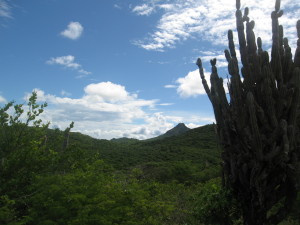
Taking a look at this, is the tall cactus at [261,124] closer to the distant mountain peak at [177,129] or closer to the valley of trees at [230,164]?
the valley of trees at [230,164]

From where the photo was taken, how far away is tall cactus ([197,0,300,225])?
21.6ft

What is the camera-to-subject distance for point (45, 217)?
21.6 ft

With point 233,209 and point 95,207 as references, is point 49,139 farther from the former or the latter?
point 233,209

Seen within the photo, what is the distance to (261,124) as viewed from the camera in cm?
694

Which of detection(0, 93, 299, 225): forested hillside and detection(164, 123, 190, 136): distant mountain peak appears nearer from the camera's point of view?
detection(0, 93, 299, 225): forested hillside

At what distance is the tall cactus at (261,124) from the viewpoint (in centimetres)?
658

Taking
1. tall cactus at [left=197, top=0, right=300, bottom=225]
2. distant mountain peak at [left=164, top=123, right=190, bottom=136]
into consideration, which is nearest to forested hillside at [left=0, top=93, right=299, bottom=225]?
tall cactus at [left=197, top=0, right=300, bottom=225]

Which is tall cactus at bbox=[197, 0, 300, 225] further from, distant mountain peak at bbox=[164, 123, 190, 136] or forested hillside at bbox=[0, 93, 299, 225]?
distant mountain peak at bbox=[164, 123, 190, 136]

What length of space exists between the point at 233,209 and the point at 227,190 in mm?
551

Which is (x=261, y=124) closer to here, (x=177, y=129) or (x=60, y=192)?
(x=60, y=192)

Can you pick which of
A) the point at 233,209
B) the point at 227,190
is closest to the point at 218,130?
the point at 227,190

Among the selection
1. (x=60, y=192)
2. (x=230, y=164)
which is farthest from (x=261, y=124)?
(x=60, y=192)

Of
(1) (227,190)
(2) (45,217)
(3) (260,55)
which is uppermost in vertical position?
(3) (260,55)

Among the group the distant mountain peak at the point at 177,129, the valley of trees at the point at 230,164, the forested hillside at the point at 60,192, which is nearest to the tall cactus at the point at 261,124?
the valley of trees at the point at 230,164
